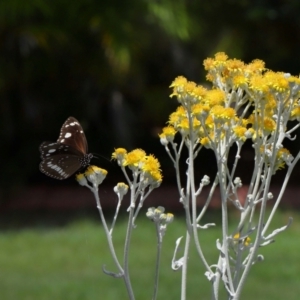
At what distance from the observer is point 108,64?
39.5 feet

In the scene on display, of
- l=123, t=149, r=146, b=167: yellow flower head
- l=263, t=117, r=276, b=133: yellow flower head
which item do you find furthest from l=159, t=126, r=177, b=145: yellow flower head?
l=263, t=117, r=276, b=133: yellow flower head

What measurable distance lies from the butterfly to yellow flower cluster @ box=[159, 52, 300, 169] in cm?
39

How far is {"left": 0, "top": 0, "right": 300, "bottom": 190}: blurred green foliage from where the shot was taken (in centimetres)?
1185

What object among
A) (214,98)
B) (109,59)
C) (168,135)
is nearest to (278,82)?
(214,98)

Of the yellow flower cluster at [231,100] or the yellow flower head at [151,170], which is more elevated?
the yellow flower cluster at [231,100]

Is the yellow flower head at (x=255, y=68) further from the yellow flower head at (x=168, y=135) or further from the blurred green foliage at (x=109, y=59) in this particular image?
the blurred green foliage at (x=109, y=59)

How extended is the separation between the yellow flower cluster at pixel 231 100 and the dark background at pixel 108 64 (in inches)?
387

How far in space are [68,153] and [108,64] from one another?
1002cm

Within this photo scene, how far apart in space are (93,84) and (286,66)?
3.75 m

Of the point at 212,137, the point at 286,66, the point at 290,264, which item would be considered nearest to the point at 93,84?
the point at 286,66

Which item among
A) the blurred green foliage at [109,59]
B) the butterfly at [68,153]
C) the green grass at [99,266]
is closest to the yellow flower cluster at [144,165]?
the butterfly at [68,153]

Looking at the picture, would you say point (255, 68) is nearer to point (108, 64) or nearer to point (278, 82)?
point (278, 82)

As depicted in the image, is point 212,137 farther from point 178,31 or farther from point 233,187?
point 178,31

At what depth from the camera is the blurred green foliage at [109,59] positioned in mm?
11852
